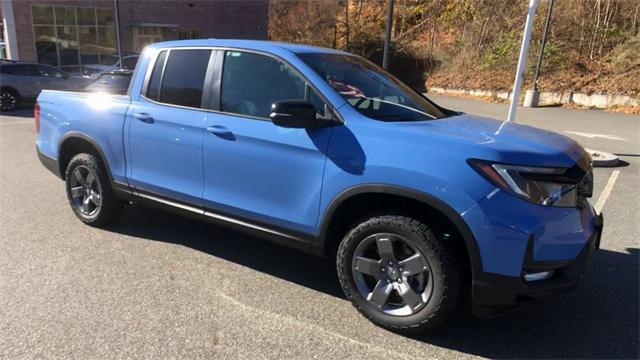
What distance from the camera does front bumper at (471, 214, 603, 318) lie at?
2.79 meters

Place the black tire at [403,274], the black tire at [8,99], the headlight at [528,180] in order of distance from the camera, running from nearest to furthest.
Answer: the headlight at [528,180] → the black tire at [403,274] → the black tire at [8,99]

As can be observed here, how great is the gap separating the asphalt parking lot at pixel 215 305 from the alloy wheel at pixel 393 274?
204mm

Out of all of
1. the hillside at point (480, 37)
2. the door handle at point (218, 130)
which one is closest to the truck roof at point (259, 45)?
the door handle at point (218, 130)

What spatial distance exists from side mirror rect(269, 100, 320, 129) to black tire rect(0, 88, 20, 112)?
1462 cm

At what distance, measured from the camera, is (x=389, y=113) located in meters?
3.57

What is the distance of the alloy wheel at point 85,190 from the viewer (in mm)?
4820

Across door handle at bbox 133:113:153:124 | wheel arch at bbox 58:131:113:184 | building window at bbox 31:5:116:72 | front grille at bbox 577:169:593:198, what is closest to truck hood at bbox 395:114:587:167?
front grille at bbox 577:169:593:198

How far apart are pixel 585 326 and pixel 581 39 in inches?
747

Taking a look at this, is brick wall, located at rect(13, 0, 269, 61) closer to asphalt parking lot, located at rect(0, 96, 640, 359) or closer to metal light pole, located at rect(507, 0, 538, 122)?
asphalt parking lot, located at rect(0, 96, 640, 359)

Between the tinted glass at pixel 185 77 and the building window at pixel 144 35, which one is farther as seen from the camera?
the building window at pixel 144 35

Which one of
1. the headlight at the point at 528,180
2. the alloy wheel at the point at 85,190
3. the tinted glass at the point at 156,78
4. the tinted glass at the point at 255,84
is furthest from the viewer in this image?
the alloy wheel at the point at 85,190

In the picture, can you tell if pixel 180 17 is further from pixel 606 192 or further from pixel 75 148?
pixel 606 192

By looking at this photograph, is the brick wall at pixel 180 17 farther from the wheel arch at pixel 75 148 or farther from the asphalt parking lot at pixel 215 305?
the wheel arch at pixel 75 148

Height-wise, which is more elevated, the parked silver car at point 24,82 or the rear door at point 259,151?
the rear door at point 259,151
